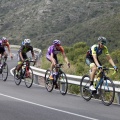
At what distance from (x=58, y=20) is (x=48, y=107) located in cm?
6035

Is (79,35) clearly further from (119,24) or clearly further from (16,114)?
(16,114)

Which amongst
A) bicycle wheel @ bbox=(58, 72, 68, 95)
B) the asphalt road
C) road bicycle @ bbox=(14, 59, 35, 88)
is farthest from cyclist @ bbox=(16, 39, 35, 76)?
bicycle wheel @ bbox=(58, 72, 68, 95)

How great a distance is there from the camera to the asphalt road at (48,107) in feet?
32.8

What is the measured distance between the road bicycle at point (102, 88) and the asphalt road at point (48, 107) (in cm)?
19

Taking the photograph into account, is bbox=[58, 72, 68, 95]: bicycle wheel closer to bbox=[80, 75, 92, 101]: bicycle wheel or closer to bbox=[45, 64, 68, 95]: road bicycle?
bbox=[45, 64, 68, 95]: road bicycle

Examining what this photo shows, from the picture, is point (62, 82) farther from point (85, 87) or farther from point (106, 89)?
point (106, 89)

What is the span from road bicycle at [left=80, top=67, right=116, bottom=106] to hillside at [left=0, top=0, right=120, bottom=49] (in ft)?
135

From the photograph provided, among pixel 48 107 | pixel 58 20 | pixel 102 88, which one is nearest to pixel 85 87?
pixel 102 88

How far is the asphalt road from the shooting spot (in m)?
9.99

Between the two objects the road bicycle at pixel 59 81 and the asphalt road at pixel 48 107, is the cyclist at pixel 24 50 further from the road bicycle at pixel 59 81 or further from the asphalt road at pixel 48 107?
the asphalt road at pixel 48 107

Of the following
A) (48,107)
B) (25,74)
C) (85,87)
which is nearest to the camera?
(48,107)

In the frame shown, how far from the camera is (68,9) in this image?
241 ft

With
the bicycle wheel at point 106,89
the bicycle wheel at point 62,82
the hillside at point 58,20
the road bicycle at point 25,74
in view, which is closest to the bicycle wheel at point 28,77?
the road bicycle at point 25,74

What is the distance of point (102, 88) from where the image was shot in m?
12.3
